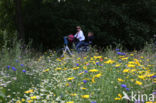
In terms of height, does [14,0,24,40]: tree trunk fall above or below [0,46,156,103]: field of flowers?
above

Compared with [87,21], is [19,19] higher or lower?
higher

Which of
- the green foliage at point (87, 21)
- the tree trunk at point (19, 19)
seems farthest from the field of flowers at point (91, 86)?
the green foliage at point (87, 21)

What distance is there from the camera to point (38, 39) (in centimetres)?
1479

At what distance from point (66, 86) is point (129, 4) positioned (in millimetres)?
12397

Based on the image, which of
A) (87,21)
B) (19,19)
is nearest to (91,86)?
(19,19)

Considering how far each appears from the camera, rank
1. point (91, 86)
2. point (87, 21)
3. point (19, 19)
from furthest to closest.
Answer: point (87, 21)
point (19, 19)
point (91, 86)

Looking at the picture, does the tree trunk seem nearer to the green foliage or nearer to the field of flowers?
the green foliage

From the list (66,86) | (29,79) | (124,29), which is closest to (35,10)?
(124,29)

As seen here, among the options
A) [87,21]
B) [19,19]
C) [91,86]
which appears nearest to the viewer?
[91,86]

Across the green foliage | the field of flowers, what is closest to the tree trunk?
the green foliage

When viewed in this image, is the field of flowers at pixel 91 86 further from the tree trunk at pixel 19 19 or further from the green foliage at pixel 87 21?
the green foliage at pixel 87 21

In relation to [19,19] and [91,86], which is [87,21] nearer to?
[19,19]

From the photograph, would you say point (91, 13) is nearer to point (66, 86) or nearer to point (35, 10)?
point (35, 10)

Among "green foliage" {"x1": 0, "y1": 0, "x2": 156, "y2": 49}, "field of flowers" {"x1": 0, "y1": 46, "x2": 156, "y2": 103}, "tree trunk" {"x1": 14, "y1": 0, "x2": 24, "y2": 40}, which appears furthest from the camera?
"green foliage" {"x1": 0, "y1": 0, "x2": 156, "y2": 49}
